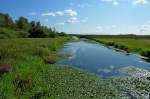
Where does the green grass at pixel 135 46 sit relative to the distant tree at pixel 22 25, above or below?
below

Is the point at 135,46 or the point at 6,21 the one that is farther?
the point at 6,21

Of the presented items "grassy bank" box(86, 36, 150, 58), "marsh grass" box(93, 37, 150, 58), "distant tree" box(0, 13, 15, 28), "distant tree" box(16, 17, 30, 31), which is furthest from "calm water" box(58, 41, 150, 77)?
"distant tree" box(16, 17, 30, 31)

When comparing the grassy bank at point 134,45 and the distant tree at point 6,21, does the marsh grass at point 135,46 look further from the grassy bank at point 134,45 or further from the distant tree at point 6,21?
the distant tree at point 6,21

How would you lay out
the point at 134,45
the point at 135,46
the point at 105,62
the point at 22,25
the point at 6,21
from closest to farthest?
the point at 105,62 < the point at 135,46 < the point at 134,45 < the point at 6,21 < the point at 22,25

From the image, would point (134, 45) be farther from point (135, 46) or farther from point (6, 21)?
point (6, 21)

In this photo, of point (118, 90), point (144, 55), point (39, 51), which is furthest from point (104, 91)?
point (144, 55)

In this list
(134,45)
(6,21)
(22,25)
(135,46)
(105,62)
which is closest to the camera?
(105,62)

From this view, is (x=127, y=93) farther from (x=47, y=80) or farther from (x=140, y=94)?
(x=47, y=80)

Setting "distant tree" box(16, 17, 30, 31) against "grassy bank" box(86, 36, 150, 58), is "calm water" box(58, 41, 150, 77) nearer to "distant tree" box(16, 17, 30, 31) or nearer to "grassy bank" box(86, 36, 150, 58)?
"grassy bank" box(86, 36, 150, 58)

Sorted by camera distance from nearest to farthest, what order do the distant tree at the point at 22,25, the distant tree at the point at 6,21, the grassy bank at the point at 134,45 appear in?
the grassy bank at the point at 134,45
the distant tree at the point at 6,21
the distant tree at the point at 22,25

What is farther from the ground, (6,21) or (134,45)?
(6,21)

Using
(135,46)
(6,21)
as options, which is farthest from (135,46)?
(6,21)

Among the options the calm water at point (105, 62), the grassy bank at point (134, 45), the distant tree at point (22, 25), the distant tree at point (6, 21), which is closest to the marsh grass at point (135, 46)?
the grassy bank at point (134, 45)

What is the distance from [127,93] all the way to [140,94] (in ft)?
2.49
